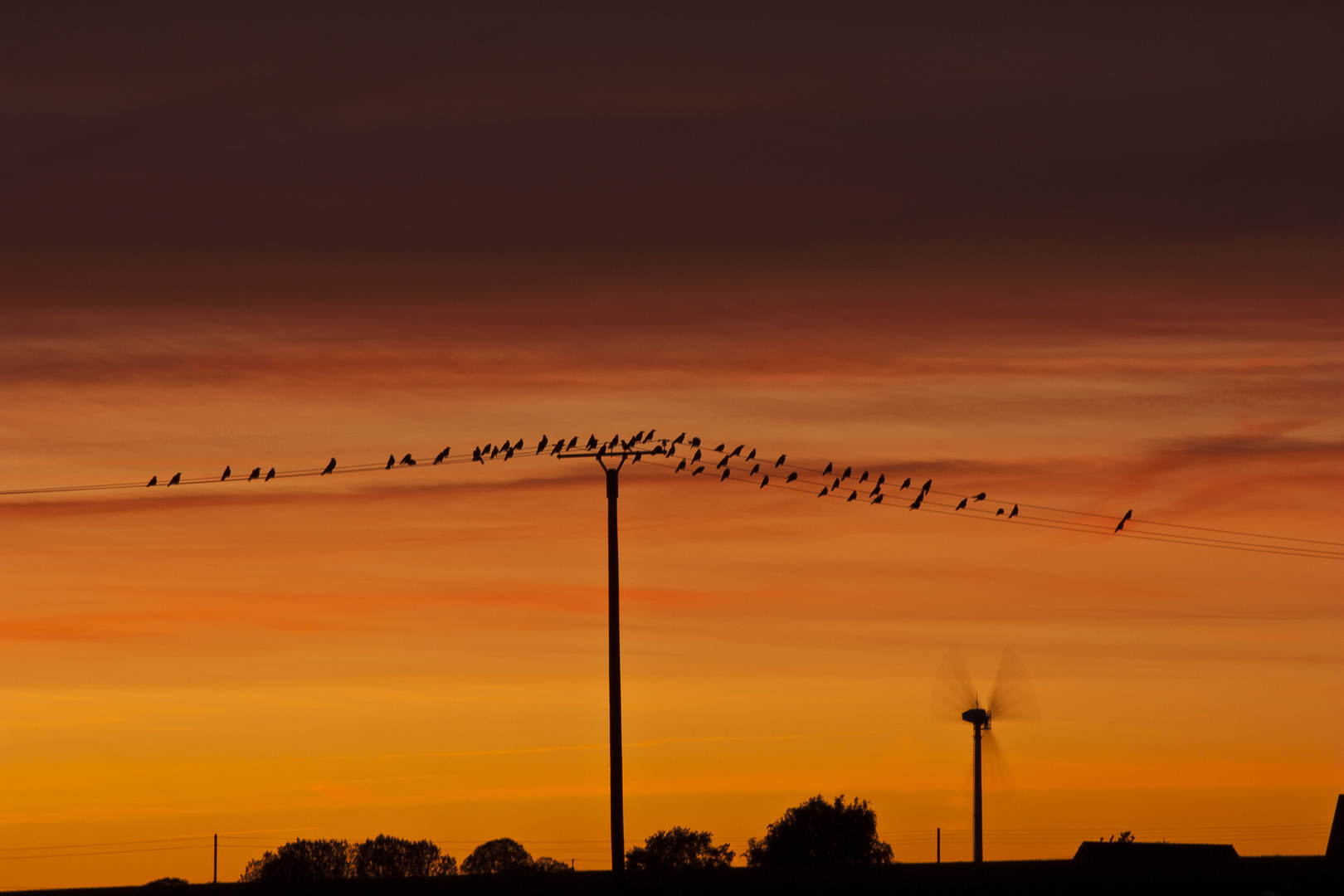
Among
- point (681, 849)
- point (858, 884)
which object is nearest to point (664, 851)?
point (681, 849)

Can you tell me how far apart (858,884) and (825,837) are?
86.4 metres

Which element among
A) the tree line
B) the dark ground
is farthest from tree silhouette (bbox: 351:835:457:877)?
the dark ground

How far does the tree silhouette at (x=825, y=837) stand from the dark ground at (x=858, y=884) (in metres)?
72.5

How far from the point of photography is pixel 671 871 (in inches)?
2361

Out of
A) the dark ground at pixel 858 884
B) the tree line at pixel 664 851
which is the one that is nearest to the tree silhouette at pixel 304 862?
the tree line at pixel 664 851

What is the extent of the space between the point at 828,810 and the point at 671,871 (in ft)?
282

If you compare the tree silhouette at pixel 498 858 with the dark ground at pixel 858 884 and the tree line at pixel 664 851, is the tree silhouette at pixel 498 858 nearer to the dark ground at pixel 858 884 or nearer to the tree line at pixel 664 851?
the tree line at pixel 664 851

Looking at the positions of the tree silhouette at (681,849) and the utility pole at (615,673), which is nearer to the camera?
the utility pole at (615,673)

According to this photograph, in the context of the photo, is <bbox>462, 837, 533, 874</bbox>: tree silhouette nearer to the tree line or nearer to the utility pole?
the tree line

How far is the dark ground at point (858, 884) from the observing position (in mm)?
55094

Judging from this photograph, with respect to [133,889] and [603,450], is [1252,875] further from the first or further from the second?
[133,889]

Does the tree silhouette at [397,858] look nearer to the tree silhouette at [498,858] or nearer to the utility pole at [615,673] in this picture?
the tree silhouette at [498,858]

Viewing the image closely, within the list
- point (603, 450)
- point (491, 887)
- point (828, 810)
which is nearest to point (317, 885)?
point (491, 887)

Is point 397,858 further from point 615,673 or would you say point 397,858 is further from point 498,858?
point 615,673
